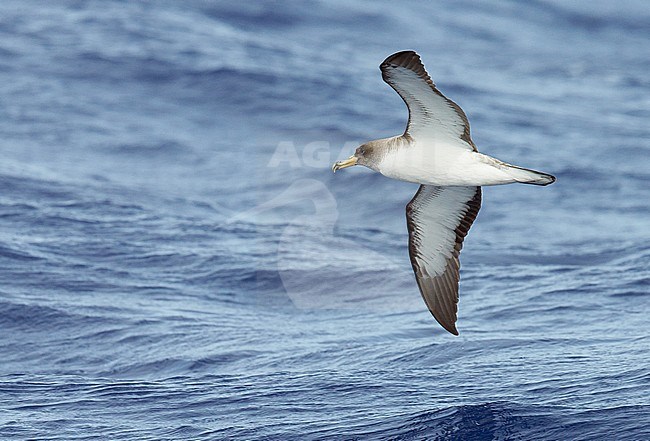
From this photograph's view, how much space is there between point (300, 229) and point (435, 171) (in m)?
8.16

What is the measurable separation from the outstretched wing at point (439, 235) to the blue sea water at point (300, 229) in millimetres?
1158

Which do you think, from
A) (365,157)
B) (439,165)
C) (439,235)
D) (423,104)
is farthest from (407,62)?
(439,235)

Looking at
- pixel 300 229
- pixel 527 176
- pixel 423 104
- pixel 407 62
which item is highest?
pixel 407 62

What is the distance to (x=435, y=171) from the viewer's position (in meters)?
10.3

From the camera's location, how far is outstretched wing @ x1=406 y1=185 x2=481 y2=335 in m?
11.3

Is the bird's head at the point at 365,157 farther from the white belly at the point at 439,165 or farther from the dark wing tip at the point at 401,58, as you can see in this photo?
the dark wing tip at the point at 401,58

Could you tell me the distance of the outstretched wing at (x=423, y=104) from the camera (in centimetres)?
923

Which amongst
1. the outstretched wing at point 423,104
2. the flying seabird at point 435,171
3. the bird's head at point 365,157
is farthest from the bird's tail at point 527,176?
the bird's head at point 365,157

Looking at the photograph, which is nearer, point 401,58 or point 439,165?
point 401,58

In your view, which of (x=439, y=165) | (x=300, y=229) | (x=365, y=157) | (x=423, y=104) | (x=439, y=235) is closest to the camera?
(x=423, y=104)

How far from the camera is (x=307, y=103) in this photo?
77.3 feet

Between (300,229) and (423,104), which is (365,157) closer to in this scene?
(423,104)

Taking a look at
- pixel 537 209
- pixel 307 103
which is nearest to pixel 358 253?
pixel 537 209

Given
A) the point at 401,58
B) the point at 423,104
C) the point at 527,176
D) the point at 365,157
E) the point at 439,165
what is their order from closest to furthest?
the point at 401,58
the point at 527,176
the point at 423,104
the point at 439,165
the point at 365,157
